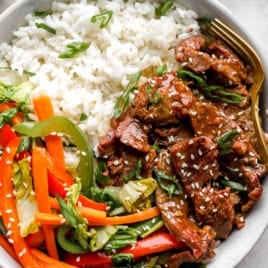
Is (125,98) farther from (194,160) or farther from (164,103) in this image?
(194,160)

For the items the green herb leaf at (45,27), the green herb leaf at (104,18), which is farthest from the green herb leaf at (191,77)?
the green herb leaf at (45,27)

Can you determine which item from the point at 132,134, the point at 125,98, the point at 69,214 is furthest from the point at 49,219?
the point at 125,98

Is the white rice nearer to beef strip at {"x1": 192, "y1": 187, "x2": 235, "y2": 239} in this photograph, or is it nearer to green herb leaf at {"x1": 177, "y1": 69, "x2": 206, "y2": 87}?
green herb leaf at {"x1": 177, "y1": 69, "x2": 206, "y2": 87}

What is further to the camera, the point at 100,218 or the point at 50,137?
the point at 50,137

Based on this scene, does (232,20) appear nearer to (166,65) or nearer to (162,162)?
(166,65)

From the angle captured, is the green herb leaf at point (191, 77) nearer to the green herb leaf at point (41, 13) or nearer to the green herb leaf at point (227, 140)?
the green herb leaf at point (227, 140)

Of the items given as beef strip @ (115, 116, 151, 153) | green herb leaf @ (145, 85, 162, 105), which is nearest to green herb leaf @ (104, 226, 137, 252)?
beef strip @ (115, 116, 151, 153)
